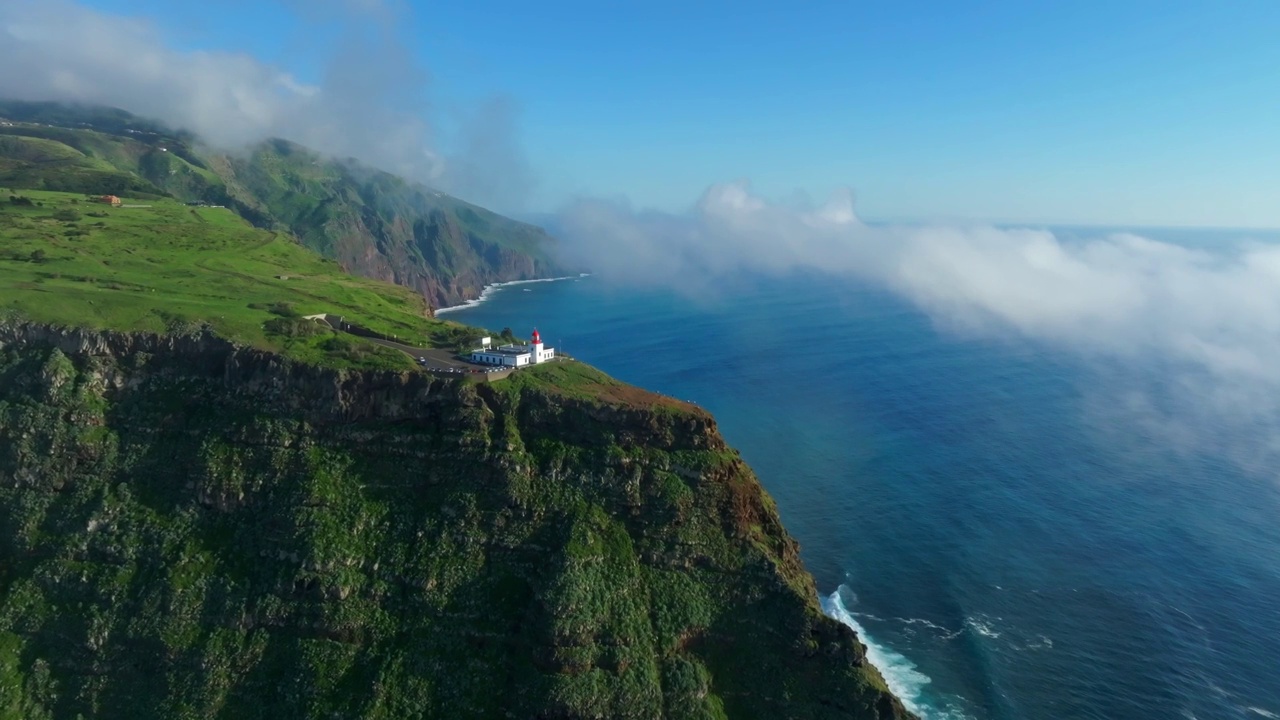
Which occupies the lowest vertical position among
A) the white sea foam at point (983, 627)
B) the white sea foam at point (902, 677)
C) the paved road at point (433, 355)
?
the white sea foam at point (902, 677)

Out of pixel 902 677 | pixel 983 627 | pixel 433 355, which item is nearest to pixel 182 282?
pixel 433 355

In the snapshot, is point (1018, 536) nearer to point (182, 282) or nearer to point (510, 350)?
point (510, 350)

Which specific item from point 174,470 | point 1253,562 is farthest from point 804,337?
point 174,470

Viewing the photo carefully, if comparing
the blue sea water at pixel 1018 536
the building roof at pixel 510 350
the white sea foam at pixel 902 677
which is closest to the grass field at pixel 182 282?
the building roof at pixel 510 350

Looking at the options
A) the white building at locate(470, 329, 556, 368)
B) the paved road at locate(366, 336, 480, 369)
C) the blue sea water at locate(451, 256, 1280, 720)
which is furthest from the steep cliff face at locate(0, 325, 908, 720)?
the blue sea water at locate(451, 256, 1280, 720)

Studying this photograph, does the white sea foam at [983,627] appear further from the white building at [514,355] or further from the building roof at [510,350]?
the building roof at [510,350]

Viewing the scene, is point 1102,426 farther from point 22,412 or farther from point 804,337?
point 22,412

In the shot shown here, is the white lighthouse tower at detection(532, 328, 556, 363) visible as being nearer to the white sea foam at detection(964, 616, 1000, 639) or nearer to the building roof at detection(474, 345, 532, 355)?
the building roof at detection(474, 345, 532, 355)
